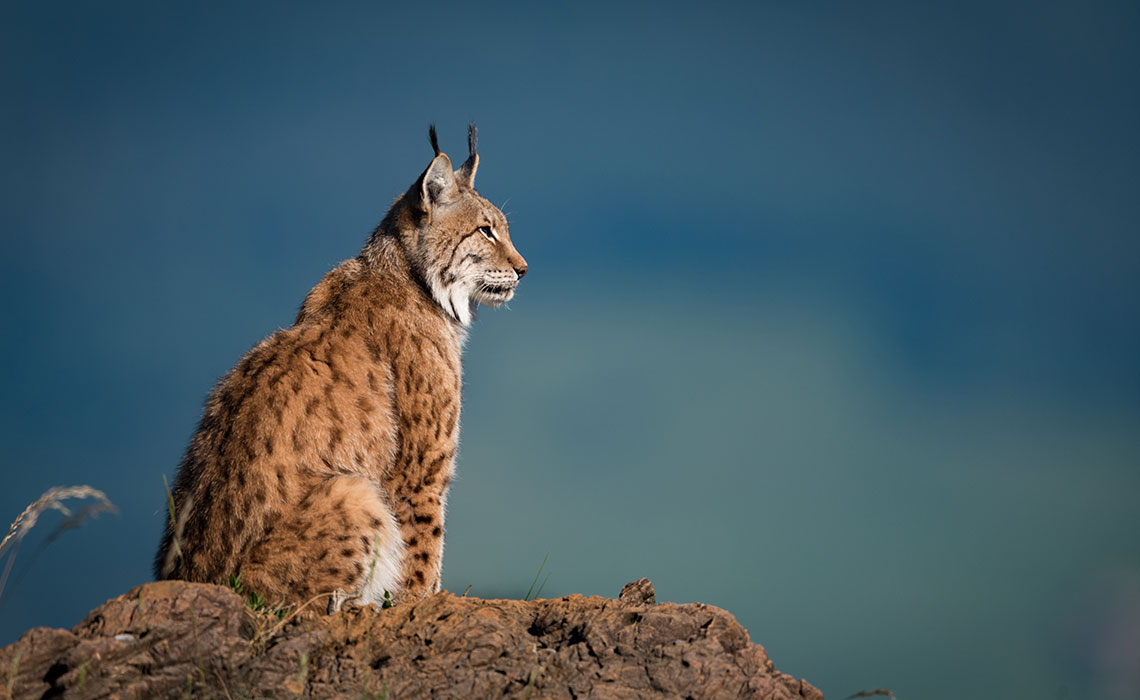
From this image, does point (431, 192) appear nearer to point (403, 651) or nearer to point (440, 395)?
point (440, 395)

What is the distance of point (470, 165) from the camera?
8906 mm

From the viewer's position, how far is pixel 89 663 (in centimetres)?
452

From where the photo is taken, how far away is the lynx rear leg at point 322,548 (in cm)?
587

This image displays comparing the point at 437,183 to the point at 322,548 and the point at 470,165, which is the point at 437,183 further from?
the point at 322,548

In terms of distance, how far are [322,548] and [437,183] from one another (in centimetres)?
359

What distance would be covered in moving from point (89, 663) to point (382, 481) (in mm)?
2550

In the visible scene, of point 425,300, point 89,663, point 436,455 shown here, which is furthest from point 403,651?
point 425,300

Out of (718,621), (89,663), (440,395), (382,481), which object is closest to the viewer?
(89,663)

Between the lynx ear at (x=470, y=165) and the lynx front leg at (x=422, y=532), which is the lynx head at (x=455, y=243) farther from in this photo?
the lynx front leg at (x=422, y=532)

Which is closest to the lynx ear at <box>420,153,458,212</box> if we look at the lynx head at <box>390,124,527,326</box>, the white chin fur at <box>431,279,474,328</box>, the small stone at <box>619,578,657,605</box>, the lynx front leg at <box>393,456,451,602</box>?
the lynx head at <box>390,124,527,326</box>

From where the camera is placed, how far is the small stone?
5922mm

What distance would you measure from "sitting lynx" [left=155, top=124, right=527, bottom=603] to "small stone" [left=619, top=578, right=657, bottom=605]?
1.54m

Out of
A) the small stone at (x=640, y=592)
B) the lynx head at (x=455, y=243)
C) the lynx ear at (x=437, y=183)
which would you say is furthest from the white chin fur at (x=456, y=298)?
the small stone at (x=640, y=592)

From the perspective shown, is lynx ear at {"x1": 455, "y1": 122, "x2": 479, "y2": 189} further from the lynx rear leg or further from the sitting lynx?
the lynx rear leg
